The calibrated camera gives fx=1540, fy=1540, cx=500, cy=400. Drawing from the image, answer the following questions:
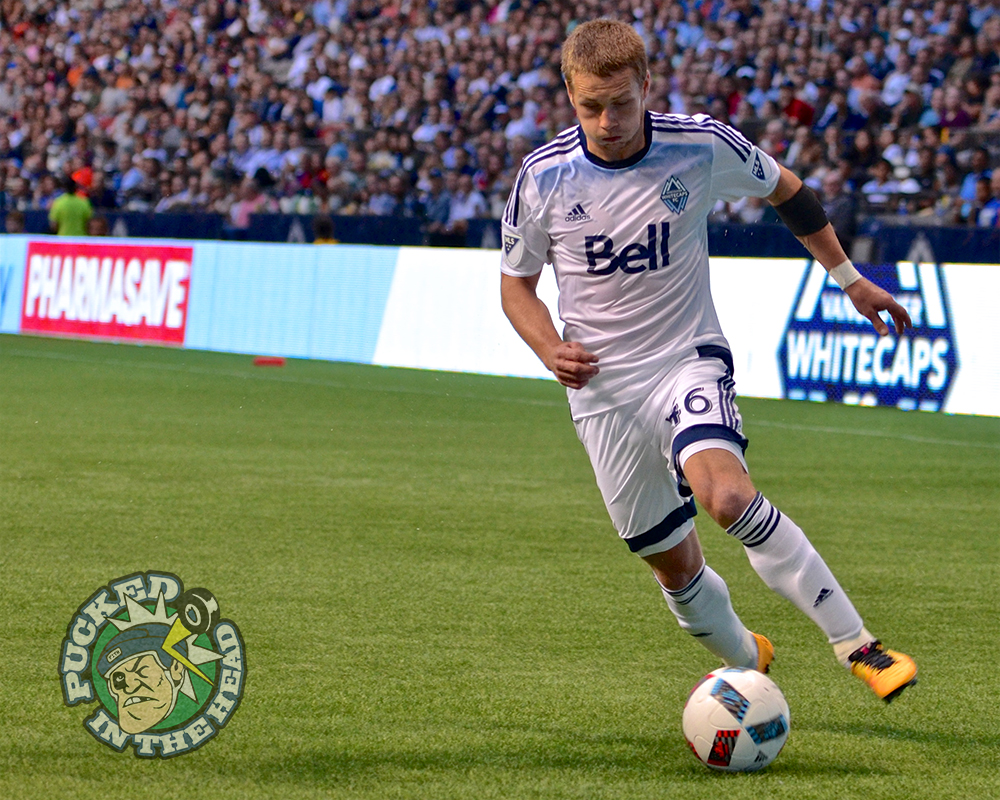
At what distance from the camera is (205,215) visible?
2159 centimetres

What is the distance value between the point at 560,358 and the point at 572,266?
1.24ft

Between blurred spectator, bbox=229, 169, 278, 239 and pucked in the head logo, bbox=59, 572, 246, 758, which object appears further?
blurred spectator, bbox=229, 169, 278, 239

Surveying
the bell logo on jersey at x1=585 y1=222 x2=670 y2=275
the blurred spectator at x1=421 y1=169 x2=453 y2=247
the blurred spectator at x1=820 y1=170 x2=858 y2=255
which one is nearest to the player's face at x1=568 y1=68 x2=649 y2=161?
the bell logo on jersey at x1=585 y1=222 x2=670 y2=275

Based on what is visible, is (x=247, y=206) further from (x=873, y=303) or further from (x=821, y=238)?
(x=873, y=303)

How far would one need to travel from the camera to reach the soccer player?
429 cm

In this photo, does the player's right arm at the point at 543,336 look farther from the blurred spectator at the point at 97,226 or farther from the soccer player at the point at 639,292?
the blurred spectator at the point at 97,226

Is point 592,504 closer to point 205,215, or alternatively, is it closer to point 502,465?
point 502,465

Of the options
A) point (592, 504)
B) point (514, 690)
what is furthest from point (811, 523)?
point (514, 690)

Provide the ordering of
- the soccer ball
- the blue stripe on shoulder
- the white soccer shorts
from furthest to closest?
the blue stripe on shoulder, the white soccer shorts, the soccer ball

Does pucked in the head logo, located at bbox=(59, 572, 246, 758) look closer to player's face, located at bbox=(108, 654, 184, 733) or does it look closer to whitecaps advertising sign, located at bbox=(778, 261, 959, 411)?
player's face, located at bbox=(108, 654, 184, 733)

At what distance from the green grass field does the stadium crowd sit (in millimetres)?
4936

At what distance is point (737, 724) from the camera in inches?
156

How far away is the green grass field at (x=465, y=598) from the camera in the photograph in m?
3.96

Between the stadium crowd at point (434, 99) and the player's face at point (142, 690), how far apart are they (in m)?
12.0
